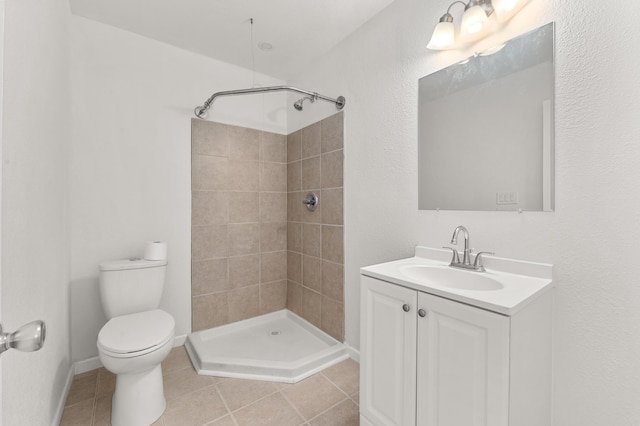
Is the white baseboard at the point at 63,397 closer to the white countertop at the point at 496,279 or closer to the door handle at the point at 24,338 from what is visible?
the door handle at the point at 24,338

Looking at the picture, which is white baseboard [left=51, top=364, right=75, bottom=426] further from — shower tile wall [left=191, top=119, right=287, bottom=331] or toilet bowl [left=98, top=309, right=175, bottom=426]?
shower tile wall [left=191, top=119, right=287, bottom=331]

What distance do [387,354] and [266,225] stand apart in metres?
1.77

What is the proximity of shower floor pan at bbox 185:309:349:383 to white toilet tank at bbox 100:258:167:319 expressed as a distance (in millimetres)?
546

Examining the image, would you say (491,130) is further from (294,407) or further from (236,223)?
(236,223)

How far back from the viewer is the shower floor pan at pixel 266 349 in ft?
6.30

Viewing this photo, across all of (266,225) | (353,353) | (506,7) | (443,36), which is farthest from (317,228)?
(506,7)

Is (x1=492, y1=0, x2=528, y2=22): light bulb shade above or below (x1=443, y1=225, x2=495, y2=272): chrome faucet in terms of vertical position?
above

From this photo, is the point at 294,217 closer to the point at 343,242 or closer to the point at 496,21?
the point at 343,242

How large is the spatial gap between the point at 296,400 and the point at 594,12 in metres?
2.30

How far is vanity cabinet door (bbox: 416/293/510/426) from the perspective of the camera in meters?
0.92

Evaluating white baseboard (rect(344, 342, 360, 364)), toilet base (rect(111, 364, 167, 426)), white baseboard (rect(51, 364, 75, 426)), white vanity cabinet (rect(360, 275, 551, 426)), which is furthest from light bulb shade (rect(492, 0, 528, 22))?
white baseboard (rect(51, 364, 75, 426))

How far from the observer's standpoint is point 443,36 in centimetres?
145

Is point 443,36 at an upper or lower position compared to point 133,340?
upper

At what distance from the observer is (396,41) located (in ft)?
5.89
